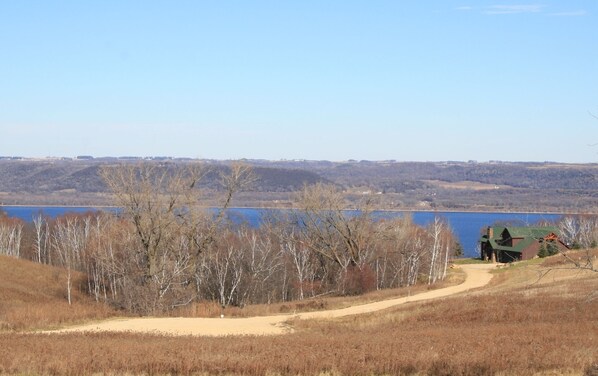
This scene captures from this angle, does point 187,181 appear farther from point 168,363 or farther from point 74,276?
point 168,363

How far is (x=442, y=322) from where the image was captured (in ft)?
85.6

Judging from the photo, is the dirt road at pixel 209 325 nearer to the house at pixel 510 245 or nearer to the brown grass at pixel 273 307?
the brown grass at pixel 273 307

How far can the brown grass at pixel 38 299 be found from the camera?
3109cm

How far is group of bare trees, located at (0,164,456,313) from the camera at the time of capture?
4338 cm

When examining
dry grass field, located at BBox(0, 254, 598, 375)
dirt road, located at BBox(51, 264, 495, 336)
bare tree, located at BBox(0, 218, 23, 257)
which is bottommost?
bare tree, located at BBox(0, 218, 23, 257)

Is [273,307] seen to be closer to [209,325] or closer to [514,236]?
[209,325]

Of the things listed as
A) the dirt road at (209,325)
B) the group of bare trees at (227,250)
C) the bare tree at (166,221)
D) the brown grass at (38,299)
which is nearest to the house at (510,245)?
the group of bare trees at (227,250)

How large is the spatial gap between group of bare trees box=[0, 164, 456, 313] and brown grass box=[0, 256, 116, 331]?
2.09m

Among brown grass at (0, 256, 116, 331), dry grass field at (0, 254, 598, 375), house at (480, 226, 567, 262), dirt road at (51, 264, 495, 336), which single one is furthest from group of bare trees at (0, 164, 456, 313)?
dry grass field at (0, 254, 598, 375)

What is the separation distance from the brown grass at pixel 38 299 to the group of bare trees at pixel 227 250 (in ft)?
6.85

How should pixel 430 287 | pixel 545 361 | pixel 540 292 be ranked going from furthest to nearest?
pixel 430 287
pixel 540 292
pixel 545 361

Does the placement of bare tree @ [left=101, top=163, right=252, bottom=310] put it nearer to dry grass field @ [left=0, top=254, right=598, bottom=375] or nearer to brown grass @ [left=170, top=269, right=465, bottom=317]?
brown grass @ [left=170, top=269, right=465, bottom=317]

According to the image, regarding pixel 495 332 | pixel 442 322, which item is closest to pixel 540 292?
pixel 442 322

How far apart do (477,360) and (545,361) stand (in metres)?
1.37
